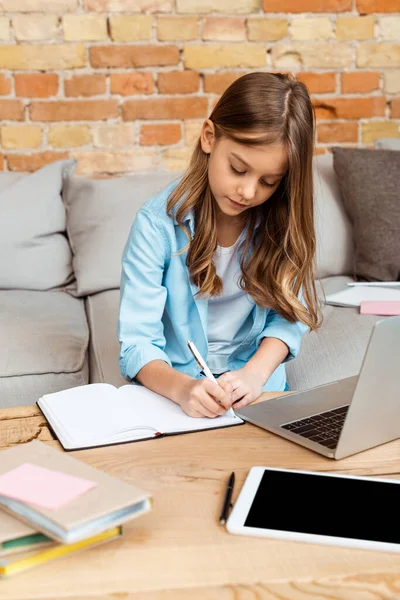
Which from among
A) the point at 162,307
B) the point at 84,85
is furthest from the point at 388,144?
the point at 162,307

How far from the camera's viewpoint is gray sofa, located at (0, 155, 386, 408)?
6.13 ft

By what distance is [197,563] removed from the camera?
28.3 inches

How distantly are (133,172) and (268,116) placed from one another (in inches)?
58.9

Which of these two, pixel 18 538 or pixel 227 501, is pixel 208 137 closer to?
pixel 227 501

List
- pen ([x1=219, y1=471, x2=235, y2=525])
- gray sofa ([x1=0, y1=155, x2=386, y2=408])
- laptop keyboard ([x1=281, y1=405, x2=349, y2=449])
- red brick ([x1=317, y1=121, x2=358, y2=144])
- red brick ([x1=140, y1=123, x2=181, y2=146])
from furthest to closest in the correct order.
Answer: red brick ([x1=317, y1=121, x2=358, y2=144]), red brick ([x1=140, y1=123, x2=181, y2=146]), gray sofa ([x1=0, y1=155, x2=386, y2=408]), laptop keyboard ([x1=281, y1=405, x2=349, y2=449]), pen ([x1=219, y1=471, x2=235, y2=525])

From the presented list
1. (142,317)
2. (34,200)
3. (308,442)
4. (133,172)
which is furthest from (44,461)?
(133,172)

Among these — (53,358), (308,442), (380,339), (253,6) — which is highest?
(253,6)

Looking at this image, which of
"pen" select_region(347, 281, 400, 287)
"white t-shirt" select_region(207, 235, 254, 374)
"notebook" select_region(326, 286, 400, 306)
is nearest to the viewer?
"white t-shirt" select_region(207, 235, 254, 374)

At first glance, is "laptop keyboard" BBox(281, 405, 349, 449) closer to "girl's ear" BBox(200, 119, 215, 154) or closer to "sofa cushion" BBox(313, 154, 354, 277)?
"girl's ear" BBox(200, 119, 215, 154)

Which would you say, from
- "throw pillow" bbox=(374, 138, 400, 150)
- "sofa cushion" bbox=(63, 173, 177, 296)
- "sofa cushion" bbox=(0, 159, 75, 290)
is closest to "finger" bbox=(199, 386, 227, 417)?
"sofa cushion" bbox=(63, 173, 177, 296)

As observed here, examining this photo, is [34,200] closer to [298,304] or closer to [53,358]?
[53,358]

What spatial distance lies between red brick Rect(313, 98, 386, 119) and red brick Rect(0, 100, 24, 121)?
1088 mm

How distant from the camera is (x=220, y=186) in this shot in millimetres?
1288

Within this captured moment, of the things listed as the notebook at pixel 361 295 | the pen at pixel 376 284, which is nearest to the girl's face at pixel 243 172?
the notebook at pixel 361 295
